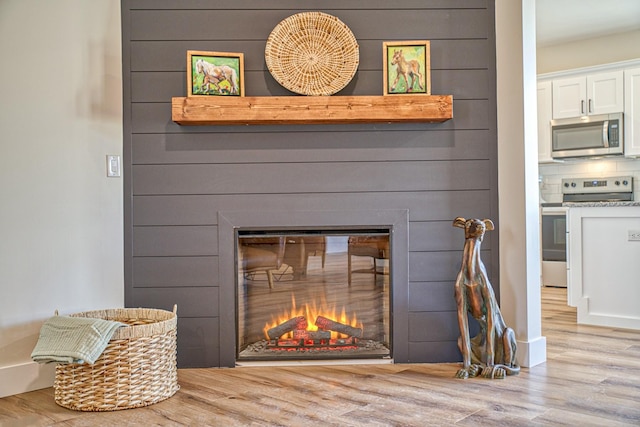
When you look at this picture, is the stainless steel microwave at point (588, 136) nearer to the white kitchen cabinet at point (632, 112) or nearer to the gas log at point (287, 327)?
the white kitchen cabinet at point (632, 112)

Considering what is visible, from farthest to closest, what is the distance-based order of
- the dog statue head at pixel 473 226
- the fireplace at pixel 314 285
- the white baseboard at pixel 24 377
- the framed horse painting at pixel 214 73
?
the fireplace at pixel 314 285
the framed horse painting at pixel 214 73
the dog statue head at pixel 473 226
the white baseboard at pixel 24 377

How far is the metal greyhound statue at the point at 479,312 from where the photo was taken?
277 centimetres

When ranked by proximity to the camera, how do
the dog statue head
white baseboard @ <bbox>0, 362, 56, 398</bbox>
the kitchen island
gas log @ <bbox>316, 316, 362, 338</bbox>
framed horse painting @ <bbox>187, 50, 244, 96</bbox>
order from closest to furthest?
white baseboard @ <bbox>0, 362, 56, 398</bbox> < the dog statue head < framed horse painting @ <bbox>187, 50, 244, 96</bbox> < gas log @ <bbox>316, 316, 362, 338</bbox> < the kitchen island

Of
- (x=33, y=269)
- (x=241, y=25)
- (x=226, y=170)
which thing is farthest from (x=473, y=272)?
(x=33, y=269)

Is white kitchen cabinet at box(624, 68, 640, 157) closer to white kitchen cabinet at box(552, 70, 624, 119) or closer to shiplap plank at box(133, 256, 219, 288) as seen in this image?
white kitchen cabinet at box(552, 70, 624, 119)

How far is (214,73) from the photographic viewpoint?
2.92 m

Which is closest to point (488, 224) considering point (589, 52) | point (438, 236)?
point (438, 236)

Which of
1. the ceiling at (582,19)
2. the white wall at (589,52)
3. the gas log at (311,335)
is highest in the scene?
the ceiling at (582,19)

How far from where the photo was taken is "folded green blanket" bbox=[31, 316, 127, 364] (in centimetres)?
228

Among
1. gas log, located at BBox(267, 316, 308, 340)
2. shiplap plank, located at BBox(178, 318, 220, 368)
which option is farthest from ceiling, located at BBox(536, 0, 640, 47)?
shiplap plank, located at BBox(178, 318, 220, 368)

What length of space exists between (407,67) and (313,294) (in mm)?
1264

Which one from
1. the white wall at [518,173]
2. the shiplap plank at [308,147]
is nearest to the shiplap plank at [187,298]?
the shiplap plank at [308,147]

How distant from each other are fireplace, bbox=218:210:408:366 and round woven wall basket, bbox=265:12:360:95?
2.22 feet

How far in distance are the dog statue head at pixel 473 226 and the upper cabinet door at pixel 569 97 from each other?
12.5 feet
